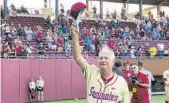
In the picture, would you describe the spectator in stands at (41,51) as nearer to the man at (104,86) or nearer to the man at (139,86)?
the man at (139,86)

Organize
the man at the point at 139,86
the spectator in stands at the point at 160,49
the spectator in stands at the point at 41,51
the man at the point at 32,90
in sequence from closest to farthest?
1. the man at the point at 139,86
2. the man at the point at 32,90
3. the spectator in stands at the point at 41,51
4. the spectator in stands at the point at 160,49

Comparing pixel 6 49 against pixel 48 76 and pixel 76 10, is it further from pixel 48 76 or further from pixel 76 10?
pixel 76 10

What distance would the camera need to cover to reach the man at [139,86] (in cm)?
1026

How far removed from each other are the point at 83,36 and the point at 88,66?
72.3ft

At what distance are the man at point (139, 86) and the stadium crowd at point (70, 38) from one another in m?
11.9

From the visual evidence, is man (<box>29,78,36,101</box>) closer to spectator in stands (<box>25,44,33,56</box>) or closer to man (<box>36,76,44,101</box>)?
man (<box>36,76,44,101</box>)

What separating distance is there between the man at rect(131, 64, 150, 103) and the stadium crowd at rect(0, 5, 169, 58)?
39.0ft

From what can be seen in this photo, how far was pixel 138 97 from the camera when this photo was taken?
34.2 ft

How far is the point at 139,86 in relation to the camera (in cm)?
1040

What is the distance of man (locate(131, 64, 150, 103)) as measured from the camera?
10258 millimetres

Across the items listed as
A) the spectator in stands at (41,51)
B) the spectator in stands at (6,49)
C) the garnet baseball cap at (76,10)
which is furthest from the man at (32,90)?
the garnet baseball cap at (76,10)

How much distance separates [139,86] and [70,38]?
511 inches

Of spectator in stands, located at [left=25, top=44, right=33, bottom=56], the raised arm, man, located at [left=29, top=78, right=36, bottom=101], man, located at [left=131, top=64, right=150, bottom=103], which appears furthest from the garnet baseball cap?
A: spectator in stands, located at [left=25, top=44, right=33, bottom=56]

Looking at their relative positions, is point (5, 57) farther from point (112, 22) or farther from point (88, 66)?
point (88, 66)
